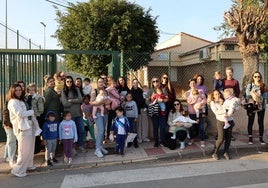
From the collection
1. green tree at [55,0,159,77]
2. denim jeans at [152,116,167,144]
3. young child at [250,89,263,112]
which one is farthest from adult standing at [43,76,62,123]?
green tree at [55,0,159,77]

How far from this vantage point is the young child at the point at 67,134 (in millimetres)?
7192

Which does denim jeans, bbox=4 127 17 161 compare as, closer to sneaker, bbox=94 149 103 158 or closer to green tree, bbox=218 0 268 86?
sneaker, bbox=94 149 103 158

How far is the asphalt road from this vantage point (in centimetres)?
581

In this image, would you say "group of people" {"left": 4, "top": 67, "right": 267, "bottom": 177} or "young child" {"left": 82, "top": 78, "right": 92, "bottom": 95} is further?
"young child" {"left": 82, "top": 78, "right": 92, "bottom": 95}

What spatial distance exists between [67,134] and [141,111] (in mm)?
2292

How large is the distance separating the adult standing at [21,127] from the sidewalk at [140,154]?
0.45 meters

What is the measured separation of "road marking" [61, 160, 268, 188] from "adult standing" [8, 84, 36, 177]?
3.03 ft

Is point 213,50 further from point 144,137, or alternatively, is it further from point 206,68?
point 144,137

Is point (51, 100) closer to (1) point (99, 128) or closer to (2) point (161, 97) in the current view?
(1) point (99, 128)

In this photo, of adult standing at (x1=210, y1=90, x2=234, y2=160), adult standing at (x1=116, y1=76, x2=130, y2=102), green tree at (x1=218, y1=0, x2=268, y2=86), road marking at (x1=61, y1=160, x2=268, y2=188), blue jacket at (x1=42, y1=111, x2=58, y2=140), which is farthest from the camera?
green tree at (x1=218, y1=0, x2=268, y2=86)

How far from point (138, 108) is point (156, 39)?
18.2m

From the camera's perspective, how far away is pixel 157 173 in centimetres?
646

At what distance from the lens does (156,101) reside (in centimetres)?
821

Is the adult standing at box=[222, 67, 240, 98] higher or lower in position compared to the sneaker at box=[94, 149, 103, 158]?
higher
